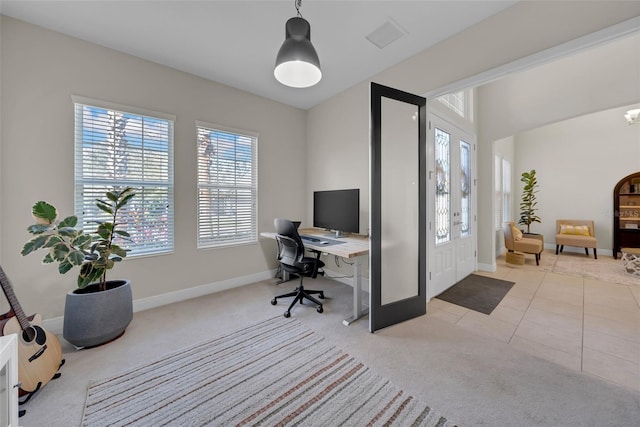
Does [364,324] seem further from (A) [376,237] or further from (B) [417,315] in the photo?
(A) [376,237]

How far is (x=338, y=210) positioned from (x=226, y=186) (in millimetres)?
1665

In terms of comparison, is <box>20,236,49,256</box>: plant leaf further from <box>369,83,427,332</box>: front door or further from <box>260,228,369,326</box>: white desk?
<box>369,83,427,332</box>: front door

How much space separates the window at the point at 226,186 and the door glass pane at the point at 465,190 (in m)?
3.25

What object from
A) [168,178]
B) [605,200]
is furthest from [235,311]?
[605,200]

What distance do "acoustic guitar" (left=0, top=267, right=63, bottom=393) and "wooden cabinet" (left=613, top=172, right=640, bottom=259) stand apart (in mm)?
9088

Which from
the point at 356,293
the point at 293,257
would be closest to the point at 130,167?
the point at 293,257

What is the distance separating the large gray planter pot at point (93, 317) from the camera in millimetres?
1938

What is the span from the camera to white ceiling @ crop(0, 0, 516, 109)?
1.94m

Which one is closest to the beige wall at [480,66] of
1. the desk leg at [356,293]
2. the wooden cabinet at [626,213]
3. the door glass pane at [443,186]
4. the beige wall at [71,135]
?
the door glass pane at [443,186]

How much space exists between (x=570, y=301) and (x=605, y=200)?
14.7 ft

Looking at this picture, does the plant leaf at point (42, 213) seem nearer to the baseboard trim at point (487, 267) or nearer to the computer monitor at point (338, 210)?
the computer monitor at point (338, 210)

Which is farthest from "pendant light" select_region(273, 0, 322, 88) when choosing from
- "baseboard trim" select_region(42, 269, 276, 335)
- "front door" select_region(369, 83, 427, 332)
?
"baseboard trim" select_region(42, 269, 276, 335)

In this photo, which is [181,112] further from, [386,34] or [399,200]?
[399,200]

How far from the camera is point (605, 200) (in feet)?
17.5
